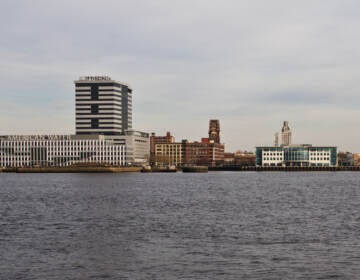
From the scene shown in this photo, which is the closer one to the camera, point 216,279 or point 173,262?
point 216,279

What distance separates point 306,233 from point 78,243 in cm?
1831

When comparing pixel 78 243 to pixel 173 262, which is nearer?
pixel 173 262

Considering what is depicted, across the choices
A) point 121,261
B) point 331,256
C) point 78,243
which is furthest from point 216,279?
point 78,243

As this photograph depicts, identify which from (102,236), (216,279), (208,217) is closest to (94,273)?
(216,279)

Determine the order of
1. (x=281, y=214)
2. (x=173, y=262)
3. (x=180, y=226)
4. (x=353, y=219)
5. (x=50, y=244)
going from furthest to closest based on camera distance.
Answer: (x=281, y=214) → (x=353, y=219) → (x=180, y=226) → (x=50, y=244) → (x=173, y=262)

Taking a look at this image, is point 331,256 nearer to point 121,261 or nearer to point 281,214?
point 121,261

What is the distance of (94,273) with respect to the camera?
1398 inches

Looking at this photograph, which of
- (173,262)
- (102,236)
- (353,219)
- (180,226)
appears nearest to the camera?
(173,262)

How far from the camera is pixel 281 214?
67.3m

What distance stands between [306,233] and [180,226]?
11.6 meters

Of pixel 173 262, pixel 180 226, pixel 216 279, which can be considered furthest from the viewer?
pixel 180 226

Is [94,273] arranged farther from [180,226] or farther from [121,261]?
[180,226]

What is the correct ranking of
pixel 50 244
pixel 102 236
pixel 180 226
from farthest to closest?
1. pixel 180 226
2. pixel 102 236
3. pixel 50 244

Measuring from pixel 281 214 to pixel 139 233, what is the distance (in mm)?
21509
